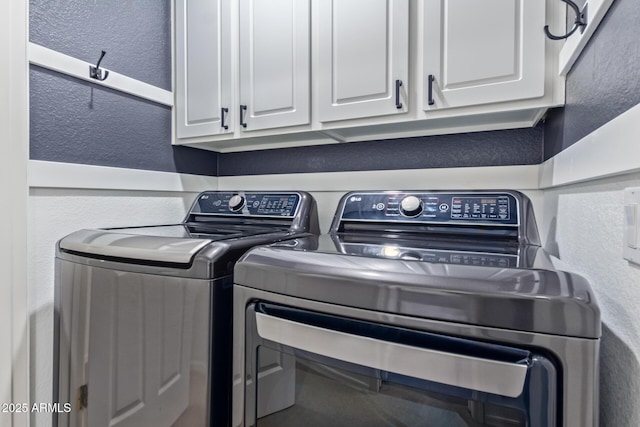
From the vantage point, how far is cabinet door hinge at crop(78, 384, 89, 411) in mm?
1035

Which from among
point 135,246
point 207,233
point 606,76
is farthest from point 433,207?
point 135,246

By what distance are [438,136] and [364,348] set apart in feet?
3.38

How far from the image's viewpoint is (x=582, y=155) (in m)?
0.72

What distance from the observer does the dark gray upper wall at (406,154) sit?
1.29 meters

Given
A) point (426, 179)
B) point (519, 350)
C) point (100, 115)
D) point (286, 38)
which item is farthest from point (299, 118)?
point (519, 350)

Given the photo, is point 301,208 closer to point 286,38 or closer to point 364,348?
point 286,38

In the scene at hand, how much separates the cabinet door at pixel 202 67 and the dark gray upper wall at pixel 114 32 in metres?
0.07

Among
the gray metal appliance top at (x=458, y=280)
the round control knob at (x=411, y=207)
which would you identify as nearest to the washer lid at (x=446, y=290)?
the gray metal appliance top at (x=458, y=280)

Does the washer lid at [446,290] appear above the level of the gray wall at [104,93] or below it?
below

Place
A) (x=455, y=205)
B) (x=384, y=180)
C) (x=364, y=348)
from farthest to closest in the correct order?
(x=384, y=180)
(x=455, y=205)
(x=364, y=348)

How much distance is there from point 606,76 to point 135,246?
→ 1.12 meters

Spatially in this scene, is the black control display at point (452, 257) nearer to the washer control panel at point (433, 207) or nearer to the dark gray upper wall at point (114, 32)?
the washer control panel at point (433, 207)

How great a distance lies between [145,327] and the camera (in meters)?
0.91

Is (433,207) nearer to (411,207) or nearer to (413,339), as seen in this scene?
(411,207)
